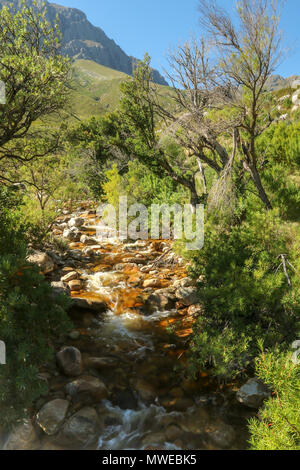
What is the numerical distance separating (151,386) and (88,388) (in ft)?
3.97

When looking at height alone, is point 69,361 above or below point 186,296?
below

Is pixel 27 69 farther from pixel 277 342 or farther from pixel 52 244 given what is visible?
pixel 52 244

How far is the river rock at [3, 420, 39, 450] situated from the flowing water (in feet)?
3.23

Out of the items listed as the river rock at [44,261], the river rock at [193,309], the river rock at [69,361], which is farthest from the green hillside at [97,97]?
the river rock at [69,361]

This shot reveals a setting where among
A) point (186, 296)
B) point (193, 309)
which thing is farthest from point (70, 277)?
point (193, 309)

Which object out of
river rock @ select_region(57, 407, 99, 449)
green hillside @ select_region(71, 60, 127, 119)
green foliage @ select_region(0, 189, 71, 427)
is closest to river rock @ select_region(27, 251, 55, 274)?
green foliage @ select_region(0, 189, 71, 427)

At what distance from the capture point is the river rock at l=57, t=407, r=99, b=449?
4020mm

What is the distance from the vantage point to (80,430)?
4133 millimetres

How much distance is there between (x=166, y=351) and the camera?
6.25 meters

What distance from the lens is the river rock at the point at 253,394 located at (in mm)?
4570

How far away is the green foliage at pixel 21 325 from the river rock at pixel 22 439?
0.60m

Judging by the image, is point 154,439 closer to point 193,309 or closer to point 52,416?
point 52,416

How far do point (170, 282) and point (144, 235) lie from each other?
5.45m

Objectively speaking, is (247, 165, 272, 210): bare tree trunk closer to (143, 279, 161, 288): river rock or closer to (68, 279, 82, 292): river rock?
(143, 279, 161, 288): river rock
